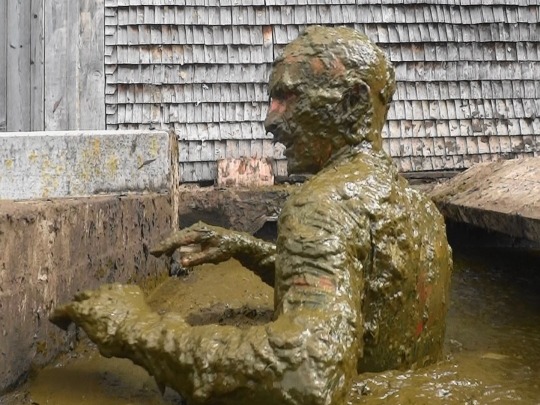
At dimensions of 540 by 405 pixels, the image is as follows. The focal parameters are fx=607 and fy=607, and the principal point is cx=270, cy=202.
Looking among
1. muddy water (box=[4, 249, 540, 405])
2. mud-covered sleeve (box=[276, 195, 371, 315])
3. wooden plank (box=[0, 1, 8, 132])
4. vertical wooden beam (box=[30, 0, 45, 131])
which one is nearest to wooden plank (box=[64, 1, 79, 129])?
vertical wooden beam (box=[30, 0, 45, 131])

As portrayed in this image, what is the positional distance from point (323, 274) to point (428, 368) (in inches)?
27.1

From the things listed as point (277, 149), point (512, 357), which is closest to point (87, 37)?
point (277, 149)

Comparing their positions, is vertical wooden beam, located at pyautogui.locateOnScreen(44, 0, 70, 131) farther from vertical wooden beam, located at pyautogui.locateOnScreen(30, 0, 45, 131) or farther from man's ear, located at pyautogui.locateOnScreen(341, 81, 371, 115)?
man's ear, located at pyautogui.locateOnScreen(341, 81, 371, 115)

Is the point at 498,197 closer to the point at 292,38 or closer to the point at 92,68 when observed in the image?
the point at 292,38

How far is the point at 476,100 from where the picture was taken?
18.1 feet

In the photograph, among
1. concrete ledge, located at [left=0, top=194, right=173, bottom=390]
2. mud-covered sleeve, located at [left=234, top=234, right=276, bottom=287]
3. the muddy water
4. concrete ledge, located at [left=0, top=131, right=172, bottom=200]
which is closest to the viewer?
the muddy water

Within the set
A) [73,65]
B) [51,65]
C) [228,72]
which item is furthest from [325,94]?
[51,65]

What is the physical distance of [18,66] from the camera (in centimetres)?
534

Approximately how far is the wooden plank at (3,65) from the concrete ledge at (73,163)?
7.30 ft

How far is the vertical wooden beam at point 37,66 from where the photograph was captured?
5.29 m

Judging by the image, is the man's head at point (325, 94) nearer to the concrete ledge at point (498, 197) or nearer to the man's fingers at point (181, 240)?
the man's fingers at point (181, 240)

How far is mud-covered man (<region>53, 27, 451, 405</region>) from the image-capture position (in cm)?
158

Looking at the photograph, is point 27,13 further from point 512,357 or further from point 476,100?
point 512,357

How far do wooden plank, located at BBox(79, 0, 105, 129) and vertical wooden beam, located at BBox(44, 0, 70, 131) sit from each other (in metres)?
0.16
